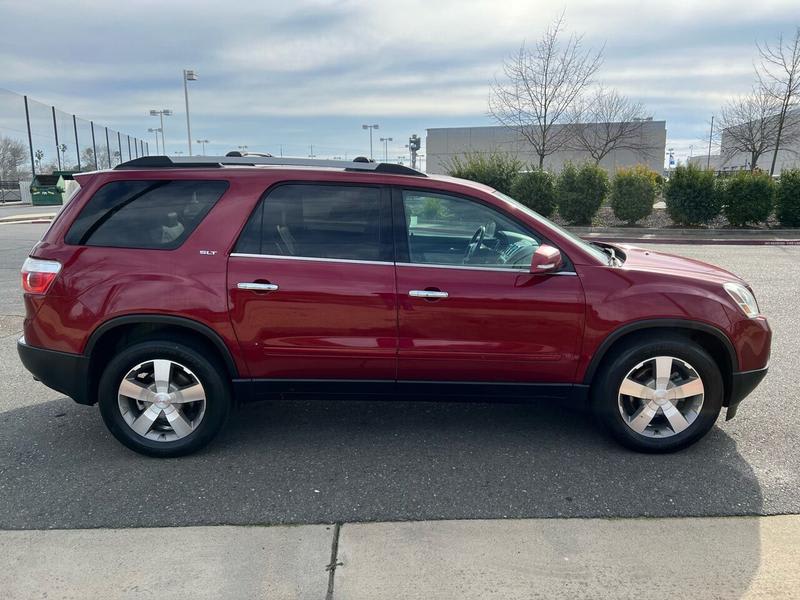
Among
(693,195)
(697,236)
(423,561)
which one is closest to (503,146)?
(693,195)

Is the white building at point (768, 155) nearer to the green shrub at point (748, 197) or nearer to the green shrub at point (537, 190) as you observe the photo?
the green shrub at point (748, 197)

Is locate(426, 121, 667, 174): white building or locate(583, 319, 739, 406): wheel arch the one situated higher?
locate(426, 121, 667, 174): white building

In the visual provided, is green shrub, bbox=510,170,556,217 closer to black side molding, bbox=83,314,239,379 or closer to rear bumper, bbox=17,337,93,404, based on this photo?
black side molding, bbox=83,314,239,379

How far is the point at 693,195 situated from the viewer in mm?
17891

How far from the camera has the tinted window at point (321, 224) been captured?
12.1ft

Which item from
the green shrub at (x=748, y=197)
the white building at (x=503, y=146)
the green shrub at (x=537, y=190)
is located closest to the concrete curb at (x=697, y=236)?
the green shrub at (x=748, y=197)

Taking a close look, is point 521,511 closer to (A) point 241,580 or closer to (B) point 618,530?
(B) point 618,530

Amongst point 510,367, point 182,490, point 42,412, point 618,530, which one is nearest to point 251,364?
point 182,490

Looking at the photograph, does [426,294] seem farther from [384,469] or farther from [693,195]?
[693,195]

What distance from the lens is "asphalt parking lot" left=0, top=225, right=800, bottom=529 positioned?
3.18 m

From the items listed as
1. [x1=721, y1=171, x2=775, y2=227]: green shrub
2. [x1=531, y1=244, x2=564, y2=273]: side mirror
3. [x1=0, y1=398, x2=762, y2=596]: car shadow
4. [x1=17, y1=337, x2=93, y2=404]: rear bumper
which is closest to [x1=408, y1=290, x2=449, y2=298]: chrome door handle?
[x1=531, y1=244, x2=564, y2=273]: side mirror

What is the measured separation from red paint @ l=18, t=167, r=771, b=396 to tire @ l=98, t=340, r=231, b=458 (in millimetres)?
214

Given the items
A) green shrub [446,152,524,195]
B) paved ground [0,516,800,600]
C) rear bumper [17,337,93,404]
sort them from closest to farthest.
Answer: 1. paved ground [0,516,800,600]
2. rear bumper [17,337,93,404]
3. green shrub [446,152,524,195]

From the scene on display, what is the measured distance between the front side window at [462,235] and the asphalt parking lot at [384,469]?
1224 millimetres
